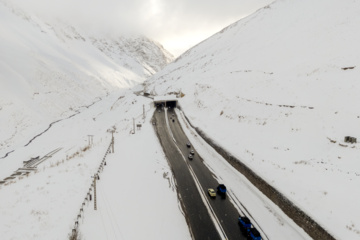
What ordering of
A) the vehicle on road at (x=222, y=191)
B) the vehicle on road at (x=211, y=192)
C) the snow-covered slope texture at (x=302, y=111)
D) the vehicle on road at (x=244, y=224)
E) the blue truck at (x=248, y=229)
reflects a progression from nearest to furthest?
the blue truck at (x=248, y=229)
the vehicle on road at (x=244, y=224)
the snow-covered slope texture at (x=302, y=111)
the vehicle on road at (x=211, y=192)
the vehicle on road at (x=222, y=191)

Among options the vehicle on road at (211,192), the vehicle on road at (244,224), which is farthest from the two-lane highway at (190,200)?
the vehicle on road at (244,224)

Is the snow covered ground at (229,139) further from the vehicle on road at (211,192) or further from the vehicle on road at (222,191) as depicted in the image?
the vehicle on road at (211,192)

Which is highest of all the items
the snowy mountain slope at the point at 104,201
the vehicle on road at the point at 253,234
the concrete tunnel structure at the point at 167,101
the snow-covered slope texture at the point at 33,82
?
the snow-covered slope texture at the point at 33,82

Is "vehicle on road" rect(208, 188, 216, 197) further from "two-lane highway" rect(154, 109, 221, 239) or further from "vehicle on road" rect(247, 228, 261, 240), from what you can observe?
"vehicle on road" rect(247, 228, 261, 240)

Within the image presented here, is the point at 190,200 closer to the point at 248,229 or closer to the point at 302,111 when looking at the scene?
the point at 248,229

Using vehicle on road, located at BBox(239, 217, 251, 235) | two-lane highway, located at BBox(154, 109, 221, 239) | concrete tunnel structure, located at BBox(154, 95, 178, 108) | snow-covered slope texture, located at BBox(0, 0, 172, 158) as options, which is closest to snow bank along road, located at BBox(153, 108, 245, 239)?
two-lane highway, located at BBox(154, 109, 221, 239)
